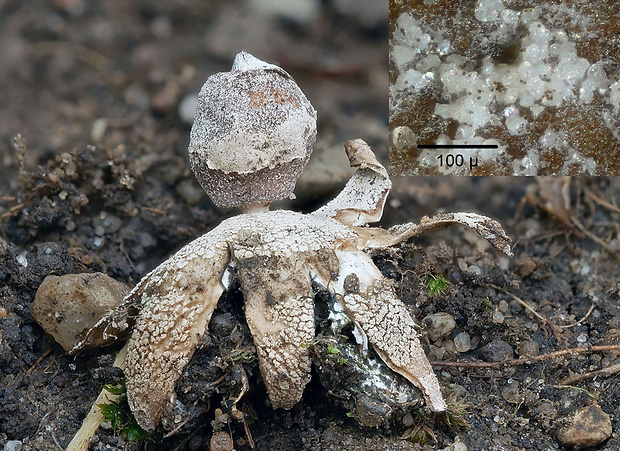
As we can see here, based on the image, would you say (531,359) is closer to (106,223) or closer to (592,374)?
(592,374)

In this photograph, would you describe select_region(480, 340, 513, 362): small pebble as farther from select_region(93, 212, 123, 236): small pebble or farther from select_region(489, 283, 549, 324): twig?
select_region(93, 212, 123, 236): small pebble

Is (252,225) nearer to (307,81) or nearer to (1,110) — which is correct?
(307,81)

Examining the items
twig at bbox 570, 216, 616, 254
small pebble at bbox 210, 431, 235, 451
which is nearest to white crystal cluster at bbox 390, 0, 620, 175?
twig at bbox 570, 216, 616, 254

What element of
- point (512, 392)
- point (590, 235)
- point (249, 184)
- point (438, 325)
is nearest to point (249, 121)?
point (249, 184)

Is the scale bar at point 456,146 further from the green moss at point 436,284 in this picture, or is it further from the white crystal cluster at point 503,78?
the green moss at point 436,284

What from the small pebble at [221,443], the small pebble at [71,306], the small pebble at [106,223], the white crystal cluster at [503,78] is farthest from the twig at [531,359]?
the small pebble at [106,223]
